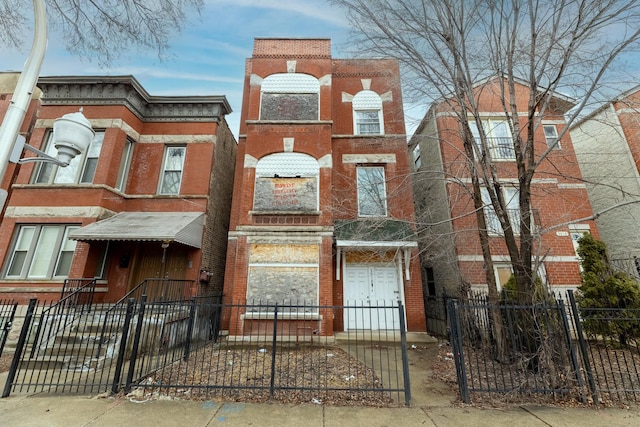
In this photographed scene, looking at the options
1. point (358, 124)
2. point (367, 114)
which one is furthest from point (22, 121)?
point (367, 114)

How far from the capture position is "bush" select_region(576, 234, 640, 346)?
7.89 m

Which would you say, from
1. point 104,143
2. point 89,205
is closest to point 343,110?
point 104,143

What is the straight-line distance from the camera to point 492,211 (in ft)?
37.5

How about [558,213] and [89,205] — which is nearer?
[89,205]

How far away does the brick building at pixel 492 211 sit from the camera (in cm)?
1127

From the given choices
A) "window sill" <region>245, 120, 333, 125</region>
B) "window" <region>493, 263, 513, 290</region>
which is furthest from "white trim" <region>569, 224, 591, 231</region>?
"window sill" <region>245, 120, 333, 125</region>

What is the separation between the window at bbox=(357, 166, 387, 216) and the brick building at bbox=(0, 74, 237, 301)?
625cm

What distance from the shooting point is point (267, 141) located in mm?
11273

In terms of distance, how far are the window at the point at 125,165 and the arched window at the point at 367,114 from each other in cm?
962

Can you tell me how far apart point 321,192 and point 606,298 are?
9134mm

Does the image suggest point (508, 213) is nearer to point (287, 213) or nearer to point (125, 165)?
point (287, 213)

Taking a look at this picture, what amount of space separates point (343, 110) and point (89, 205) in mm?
10771

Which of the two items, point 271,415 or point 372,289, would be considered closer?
point 271,415

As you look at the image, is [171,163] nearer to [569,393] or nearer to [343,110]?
[343,110]
